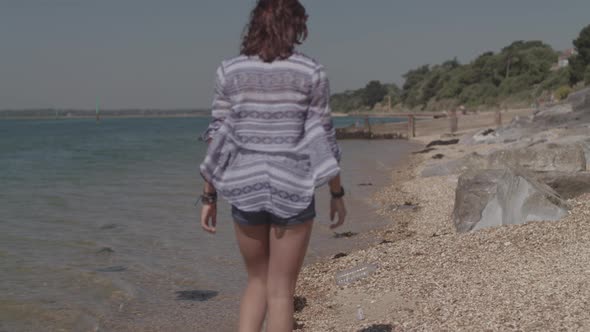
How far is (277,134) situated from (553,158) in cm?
831

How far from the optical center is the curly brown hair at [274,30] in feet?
9.78

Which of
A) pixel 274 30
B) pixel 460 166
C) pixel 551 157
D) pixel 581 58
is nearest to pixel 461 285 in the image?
pixel 274 30

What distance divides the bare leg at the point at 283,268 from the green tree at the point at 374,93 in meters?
137

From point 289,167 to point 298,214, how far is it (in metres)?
0.20

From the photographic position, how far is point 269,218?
3.03m

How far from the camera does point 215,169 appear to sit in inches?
121

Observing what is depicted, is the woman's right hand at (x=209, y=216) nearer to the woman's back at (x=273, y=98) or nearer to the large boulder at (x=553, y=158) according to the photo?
the woman's back at (x=273, y=98)

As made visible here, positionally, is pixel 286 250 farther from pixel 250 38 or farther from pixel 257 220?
pixel 250 38

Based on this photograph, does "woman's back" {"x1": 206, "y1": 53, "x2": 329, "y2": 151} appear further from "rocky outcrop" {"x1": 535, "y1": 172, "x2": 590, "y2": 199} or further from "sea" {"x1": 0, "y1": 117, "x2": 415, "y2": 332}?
"rocky outcrop" {"x1": 535, "y1": 172, "x2": 590, "y2": 199}

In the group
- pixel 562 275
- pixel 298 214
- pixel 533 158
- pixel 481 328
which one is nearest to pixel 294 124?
pixel 298 214

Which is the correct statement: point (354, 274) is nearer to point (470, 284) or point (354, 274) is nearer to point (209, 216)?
point (470, 284)

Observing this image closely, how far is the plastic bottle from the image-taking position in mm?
6039

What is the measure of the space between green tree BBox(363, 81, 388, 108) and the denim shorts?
137375 mm

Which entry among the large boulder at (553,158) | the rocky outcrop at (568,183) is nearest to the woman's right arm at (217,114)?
the rocky outcrop at (568,183)
